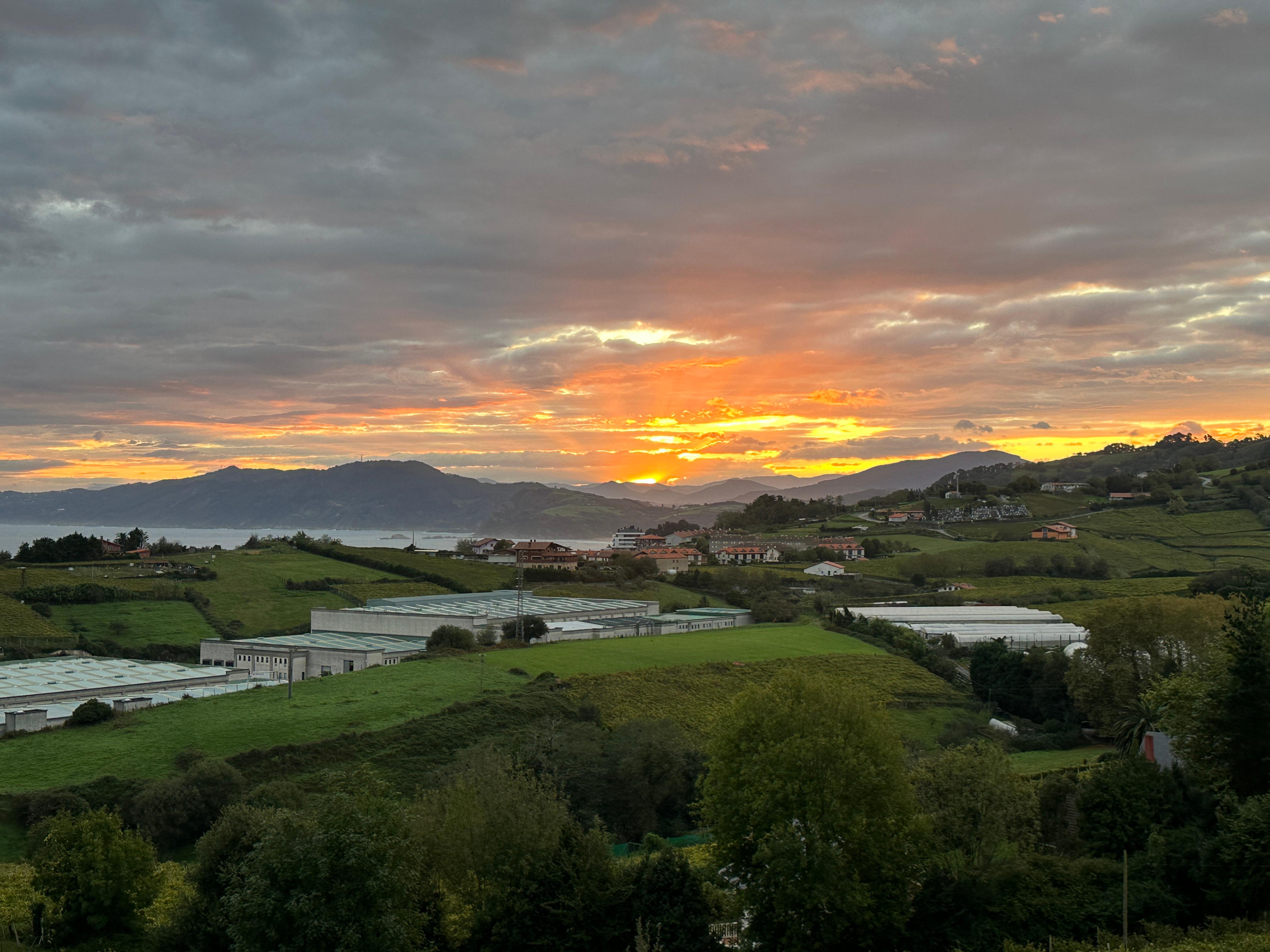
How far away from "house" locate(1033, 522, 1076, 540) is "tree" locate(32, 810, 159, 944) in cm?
9902

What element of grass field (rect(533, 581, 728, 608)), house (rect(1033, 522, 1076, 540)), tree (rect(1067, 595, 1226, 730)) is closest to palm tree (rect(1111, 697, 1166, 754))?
tree (rect(1067, 595, 1226, 730))

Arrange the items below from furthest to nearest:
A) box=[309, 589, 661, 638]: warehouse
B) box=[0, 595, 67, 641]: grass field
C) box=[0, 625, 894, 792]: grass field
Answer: box=[309, 589, 661, 638]: warehouse
box=[0, 595, 67, 641]: grass field
box=[0, 625, 894, 792]: grass field

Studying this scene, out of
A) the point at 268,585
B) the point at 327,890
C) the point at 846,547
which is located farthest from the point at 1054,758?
the point at 846,547

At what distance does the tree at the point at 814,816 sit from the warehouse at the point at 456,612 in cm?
3936

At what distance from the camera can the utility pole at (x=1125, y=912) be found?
16984 mm

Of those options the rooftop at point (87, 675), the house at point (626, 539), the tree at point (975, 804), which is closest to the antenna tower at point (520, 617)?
the rooftop at point (87, 675)

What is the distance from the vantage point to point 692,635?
61000 mm

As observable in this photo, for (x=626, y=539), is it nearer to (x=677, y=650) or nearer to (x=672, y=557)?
(x=672, y=557)

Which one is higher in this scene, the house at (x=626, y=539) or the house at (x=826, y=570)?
the house at (x=626, y=539)

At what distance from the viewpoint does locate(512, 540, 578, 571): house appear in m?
99.6

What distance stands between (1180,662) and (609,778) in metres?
24.2

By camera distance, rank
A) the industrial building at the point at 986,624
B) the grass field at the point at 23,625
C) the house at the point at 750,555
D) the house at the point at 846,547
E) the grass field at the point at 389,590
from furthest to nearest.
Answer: the house at the point at 750,555
the house at the point at 846,547
the grass field at the point at 389,590
the industrial building at the point at 986,624
the grass field at the point at 23,625

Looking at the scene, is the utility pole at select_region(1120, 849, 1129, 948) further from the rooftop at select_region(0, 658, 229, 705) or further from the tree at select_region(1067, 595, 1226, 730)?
the rooftop at select_region(0, 658, 229, 705)

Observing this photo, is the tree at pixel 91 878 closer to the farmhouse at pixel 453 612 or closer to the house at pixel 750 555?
the farmhouse at pixel 453 612
